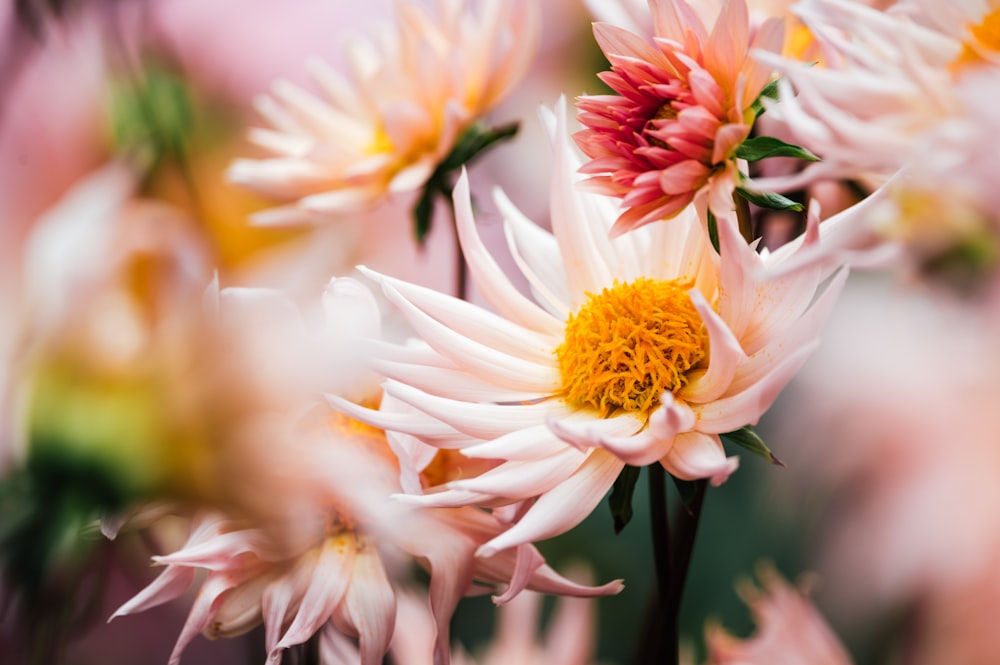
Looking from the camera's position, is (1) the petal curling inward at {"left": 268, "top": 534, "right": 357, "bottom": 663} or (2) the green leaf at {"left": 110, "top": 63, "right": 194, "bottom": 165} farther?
(2) the green leaf at {"left": 110, "top": 63, "right": 194, "bottom": 165}

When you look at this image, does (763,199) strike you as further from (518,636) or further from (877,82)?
(518,636)

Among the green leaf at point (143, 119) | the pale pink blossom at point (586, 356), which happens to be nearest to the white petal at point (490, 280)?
the pale pink blossom at point (586, 356)

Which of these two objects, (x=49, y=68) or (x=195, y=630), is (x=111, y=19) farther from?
(x=195, y=630)

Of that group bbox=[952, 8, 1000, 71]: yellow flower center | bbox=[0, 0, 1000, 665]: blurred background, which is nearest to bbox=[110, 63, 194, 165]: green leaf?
bbox=[0, 0, 1000, 665]: blurred background

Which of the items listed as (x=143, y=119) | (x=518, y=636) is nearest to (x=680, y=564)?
(x=518, y=636)

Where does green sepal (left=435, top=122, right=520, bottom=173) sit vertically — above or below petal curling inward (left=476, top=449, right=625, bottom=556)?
above

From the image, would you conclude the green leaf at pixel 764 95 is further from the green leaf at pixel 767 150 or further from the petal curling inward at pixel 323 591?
the petal curling inward at pixel 323 591

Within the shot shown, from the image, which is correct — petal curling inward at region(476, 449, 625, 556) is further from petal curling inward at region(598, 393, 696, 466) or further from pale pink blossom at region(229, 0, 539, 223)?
pale pink blossom at region(229, 0, 539, 223)
